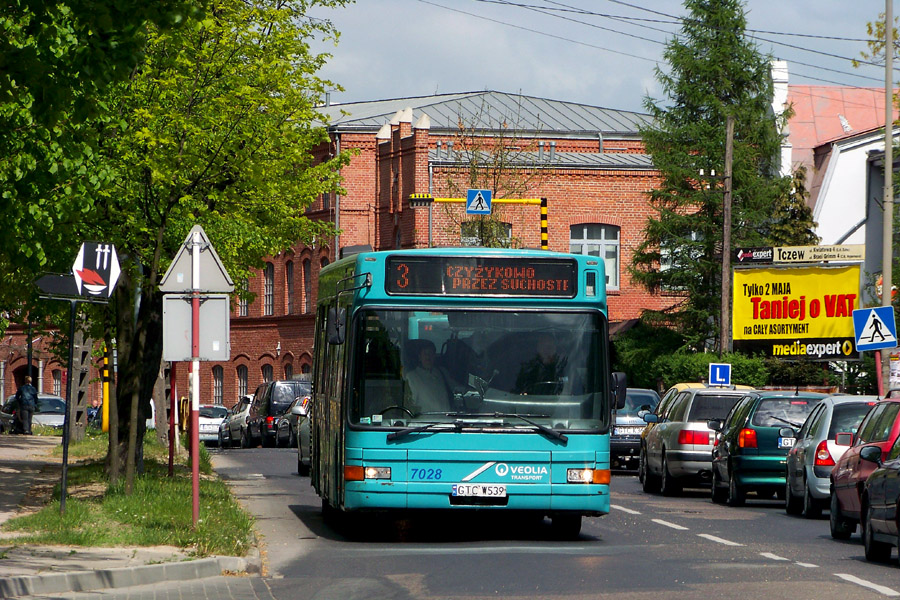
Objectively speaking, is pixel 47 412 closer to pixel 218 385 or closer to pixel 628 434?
pixel 218 385

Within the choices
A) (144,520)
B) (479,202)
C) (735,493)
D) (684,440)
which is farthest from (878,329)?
(144,520)

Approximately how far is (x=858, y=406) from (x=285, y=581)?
9.21 metres

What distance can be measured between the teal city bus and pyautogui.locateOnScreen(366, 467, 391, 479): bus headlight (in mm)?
12

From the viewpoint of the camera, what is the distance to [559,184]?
59281 mm

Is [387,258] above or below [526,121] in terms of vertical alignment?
below

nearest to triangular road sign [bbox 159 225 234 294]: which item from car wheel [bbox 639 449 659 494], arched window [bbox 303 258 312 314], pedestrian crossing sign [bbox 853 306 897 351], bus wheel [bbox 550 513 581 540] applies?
bus wheel [bbox 550 513 581 540]

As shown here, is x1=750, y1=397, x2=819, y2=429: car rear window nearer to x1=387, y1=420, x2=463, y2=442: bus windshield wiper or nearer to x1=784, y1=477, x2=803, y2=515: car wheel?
x1=784, y1=477, x2=803, y2=515: car wheel

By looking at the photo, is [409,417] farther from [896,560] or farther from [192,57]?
[192,57]

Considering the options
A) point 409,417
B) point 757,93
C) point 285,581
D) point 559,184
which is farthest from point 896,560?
point 559,184

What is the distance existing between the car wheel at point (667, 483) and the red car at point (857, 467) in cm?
700

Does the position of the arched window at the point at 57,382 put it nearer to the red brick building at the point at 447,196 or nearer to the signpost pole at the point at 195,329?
the red brick building at the point at 447,196

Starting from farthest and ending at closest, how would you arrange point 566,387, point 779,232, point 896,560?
point 779,232
point 566,387
point 896,560

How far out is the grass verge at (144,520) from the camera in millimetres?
13484

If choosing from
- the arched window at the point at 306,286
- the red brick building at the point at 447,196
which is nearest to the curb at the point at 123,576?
the red brick building at the point at 447,196
